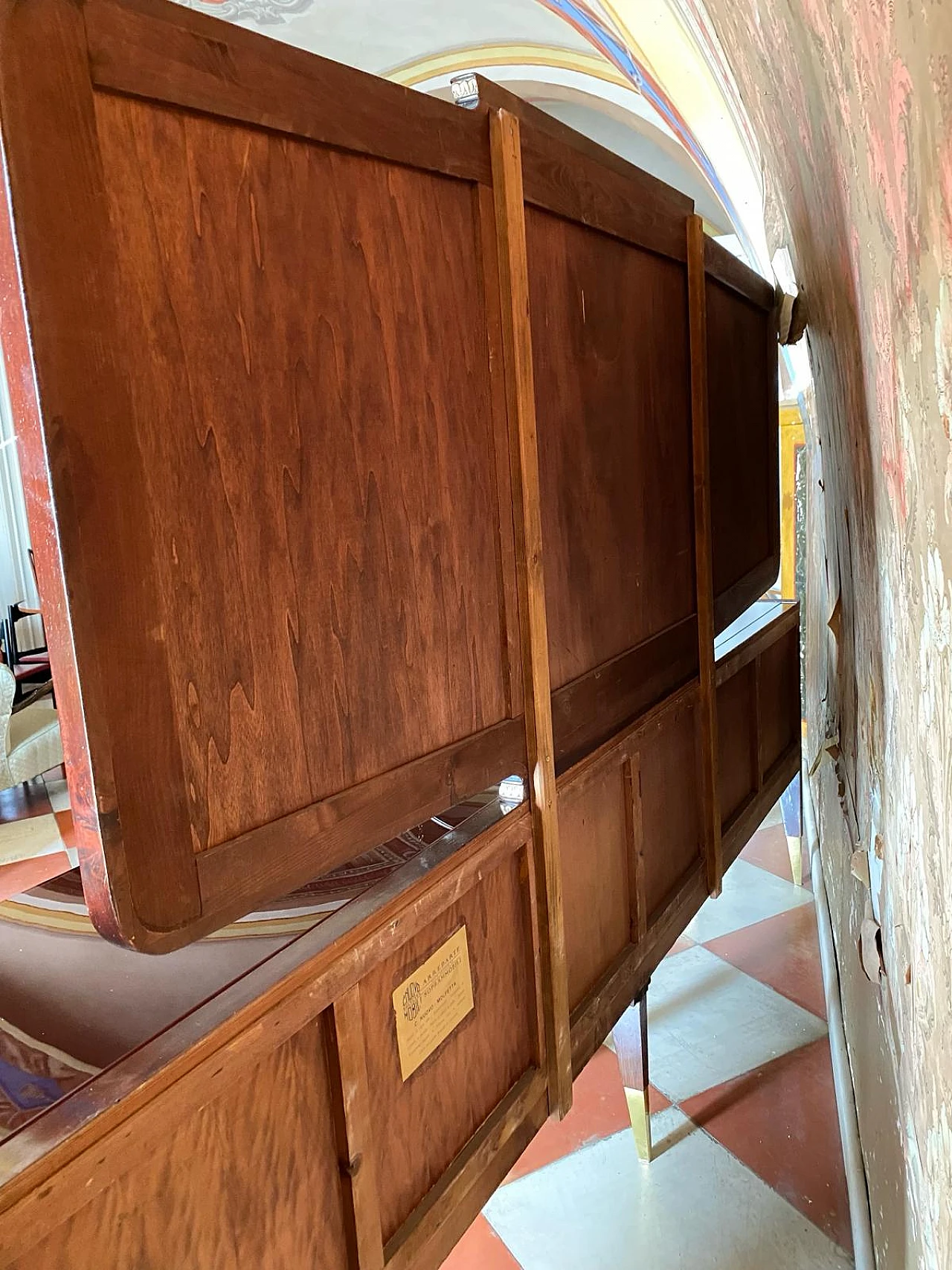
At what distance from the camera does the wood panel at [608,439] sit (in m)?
1.24

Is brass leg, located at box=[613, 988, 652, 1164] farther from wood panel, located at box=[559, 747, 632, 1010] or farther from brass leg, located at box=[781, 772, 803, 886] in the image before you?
brass leg, located at box=[781, 772, 803, 886]

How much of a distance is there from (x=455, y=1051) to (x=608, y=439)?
0.92m

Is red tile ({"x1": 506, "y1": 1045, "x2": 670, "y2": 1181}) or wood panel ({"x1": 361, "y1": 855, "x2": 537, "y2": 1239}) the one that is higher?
wood panel ({"x1": 361, "y1": 855, "x2": 537, "y2": 1239})

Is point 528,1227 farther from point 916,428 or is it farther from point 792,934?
point 916,428

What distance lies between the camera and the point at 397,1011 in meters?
1.01

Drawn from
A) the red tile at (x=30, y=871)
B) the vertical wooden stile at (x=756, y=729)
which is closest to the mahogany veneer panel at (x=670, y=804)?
the vertical wooden stile at (x=756, y=729)

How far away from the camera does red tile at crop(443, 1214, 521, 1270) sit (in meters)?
1.78

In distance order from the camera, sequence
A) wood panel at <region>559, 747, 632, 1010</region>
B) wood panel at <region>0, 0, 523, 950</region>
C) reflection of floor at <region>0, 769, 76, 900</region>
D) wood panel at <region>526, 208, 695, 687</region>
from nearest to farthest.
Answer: wood panel at <region>0, 0, 523, 950</region> → wood panel at <region>526, 208, 695, 687</region> → wood panel at <region>559, 747, 632, 1010</region> → reflection of floor at <region>0, 769, 76, 900</region>

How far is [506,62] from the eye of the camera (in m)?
3.96

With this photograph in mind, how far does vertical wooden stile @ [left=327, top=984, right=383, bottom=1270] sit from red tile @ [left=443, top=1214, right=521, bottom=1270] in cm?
97

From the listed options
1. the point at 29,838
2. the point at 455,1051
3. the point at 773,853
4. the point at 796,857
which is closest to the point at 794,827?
the point at 796,857

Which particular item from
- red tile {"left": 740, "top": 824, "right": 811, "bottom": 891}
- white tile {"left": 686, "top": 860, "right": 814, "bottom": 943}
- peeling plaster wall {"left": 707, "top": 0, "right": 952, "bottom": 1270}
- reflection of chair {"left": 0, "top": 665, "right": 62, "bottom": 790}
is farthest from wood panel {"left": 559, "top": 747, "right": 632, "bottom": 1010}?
reflection of chair {"left": 0, "top": 665, "right": 62, "bottom": 790}

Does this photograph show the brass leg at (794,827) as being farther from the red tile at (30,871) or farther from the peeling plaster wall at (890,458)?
the red tile at (30,871)

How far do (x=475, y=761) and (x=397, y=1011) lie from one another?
0.99ft
